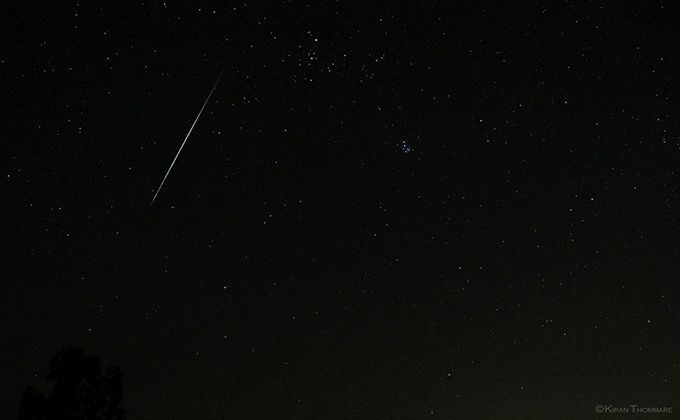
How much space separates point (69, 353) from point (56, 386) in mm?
526

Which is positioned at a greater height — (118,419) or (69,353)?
(69,353)

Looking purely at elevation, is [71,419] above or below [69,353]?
below

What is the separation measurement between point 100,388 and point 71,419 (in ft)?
2.06

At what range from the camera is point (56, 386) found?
13.3 m

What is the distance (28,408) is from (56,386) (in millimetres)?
496

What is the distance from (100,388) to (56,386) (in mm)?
661

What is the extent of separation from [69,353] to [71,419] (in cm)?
99

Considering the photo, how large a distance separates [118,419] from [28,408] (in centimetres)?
135

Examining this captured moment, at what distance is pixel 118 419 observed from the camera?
13.7 m

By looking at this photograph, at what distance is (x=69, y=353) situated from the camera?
44.3ft

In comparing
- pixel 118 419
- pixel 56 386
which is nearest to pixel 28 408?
pixel 56 386

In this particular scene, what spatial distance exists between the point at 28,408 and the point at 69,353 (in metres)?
0.98

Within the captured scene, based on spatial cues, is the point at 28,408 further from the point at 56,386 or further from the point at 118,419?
the point at 118,419

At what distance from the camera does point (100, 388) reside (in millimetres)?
13594
